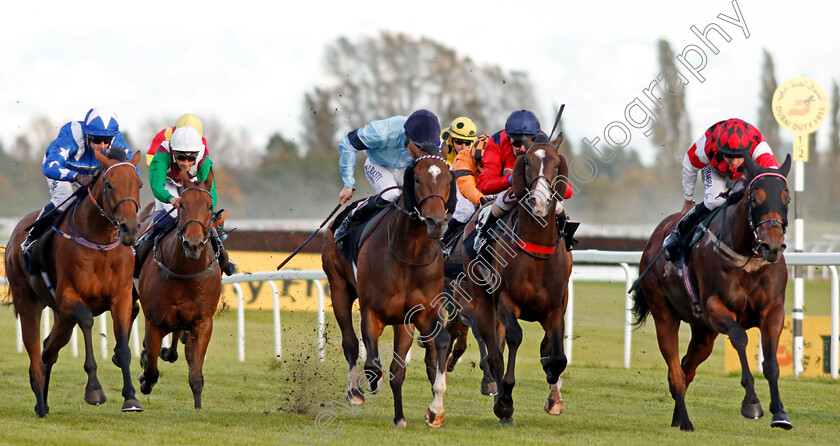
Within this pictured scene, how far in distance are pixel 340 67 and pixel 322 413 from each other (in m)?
18.3

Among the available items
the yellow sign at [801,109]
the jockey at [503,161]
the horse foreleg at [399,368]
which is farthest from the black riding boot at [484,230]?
the yellow sign at [801,109]

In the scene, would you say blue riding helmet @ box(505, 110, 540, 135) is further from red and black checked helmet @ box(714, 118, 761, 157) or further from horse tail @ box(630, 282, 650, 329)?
horse tail @ box(630, 282, 650, 329)

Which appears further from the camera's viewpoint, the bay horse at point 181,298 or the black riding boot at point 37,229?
the bay horse at point 181,298

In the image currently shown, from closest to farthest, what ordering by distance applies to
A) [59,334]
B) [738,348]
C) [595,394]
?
[738,348], [59,334], [595,394]

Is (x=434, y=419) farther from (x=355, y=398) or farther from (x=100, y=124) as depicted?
(x=100, y=124)

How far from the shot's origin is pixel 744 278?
5664 mm

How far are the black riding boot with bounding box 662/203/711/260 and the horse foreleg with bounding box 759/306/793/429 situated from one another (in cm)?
85

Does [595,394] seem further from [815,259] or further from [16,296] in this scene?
[16,296]

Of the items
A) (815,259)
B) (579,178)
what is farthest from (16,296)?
(579,178)

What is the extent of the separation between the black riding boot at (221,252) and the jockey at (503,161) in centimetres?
192

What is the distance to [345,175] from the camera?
7.45 meters

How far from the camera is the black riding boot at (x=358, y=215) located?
22.0 ft

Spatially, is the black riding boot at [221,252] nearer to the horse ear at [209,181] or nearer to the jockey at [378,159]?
the horse ear at [209,181]

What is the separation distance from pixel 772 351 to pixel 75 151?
4.83 meters
